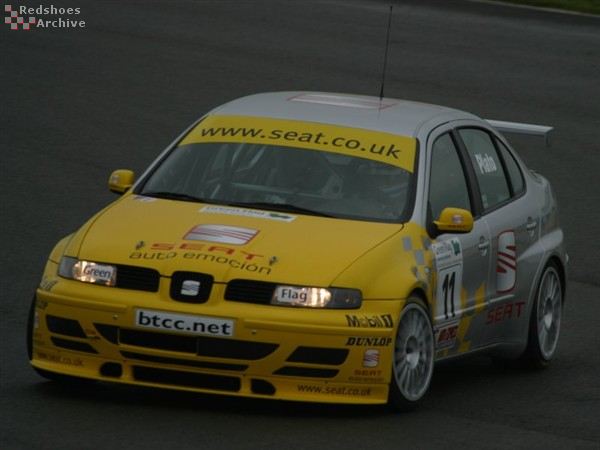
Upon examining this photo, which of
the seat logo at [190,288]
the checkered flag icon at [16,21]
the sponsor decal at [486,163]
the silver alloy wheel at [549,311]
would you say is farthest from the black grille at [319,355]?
the checkered flag icon at [16,21]

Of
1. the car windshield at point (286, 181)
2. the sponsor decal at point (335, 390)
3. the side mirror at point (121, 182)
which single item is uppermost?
the car windshield at point (286, 181)

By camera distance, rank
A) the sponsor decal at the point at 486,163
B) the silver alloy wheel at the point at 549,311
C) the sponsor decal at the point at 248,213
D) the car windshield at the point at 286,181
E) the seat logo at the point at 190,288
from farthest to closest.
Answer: the silver alloy wheel at the point at 549,311
the sponsor decal at the point at 486,163
the car windshield at the point at 286,181
the sponsor decal at the point at 248,213
the seat logo at the point at 190,288

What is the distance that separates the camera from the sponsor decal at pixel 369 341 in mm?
7453

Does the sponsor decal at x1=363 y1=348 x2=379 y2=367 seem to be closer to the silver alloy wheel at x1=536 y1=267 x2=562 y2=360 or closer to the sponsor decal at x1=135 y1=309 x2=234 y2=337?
the sponsor decal at x1=135 y1=309 x2=234 y2=337

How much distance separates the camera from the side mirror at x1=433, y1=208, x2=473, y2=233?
832 centimetres

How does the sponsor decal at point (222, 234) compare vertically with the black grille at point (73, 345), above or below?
above

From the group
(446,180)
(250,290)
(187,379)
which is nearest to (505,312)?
(446,180)

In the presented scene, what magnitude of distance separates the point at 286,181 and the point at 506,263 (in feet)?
4.75

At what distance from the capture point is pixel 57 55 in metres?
18.8

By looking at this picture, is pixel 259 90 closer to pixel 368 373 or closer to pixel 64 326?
pixel 64 326

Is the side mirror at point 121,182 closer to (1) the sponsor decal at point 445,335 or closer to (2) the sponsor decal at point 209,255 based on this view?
(2) the sponsor decal at point 209,255

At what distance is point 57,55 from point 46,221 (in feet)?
20.9

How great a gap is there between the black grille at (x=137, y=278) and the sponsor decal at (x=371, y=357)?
3.36 feet

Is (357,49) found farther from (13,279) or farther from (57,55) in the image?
(13,279)
